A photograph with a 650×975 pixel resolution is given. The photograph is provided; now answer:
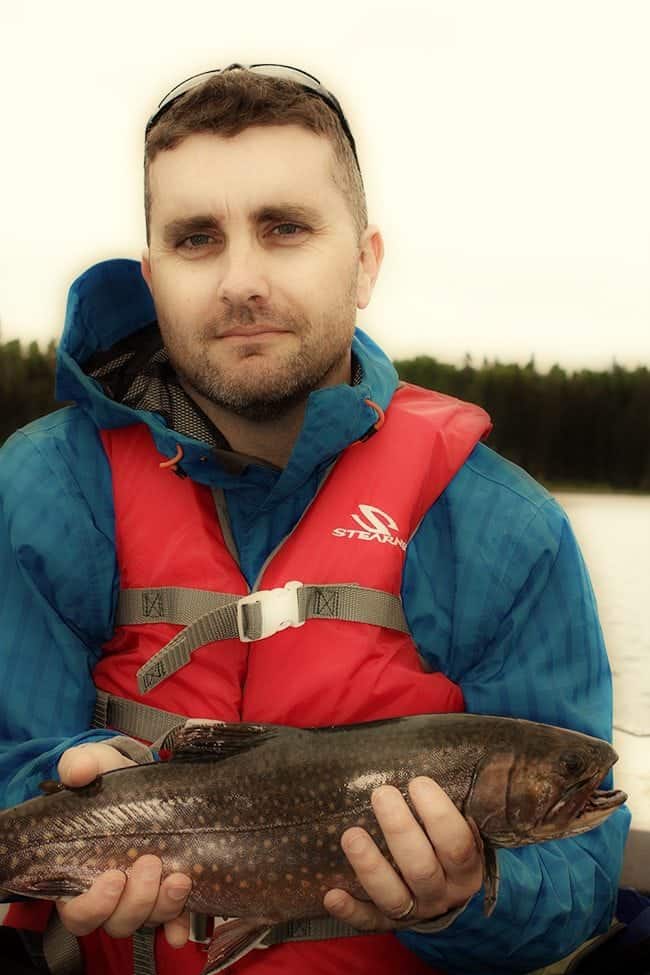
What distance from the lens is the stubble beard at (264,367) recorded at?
87.2 inches

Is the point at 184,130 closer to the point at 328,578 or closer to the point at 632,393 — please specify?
the point at 328,578

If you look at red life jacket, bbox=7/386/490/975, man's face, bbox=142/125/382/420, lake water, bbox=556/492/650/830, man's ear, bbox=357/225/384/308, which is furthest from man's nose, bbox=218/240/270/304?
lake water, bbox=556/492/650/830

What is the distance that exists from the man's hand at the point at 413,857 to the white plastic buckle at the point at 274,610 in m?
0.49

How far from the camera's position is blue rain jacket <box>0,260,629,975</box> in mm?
2074

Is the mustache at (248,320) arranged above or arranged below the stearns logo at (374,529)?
above

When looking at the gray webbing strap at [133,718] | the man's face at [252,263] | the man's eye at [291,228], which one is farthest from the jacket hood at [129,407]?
the gray webbing strap at [133,718]

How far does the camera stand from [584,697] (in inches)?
85.0

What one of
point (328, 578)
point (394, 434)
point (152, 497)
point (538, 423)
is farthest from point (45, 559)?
point (538, 423)

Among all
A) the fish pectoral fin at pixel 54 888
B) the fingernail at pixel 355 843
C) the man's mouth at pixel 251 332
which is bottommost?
the fish pectoral fin at pixel 54 888

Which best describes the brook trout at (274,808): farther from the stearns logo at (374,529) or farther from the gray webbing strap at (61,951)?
the stearns logo at (374,529)

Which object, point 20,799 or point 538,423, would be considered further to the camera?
point 538,423

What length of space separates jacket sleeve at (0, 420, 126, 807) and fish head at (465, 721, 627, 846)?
0.83 m

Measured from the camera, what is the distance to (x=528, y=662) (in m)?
2.14

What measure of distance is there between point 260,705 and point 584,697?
73 centimetres
